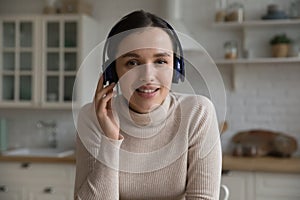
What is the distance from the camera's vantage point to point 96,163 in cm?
112

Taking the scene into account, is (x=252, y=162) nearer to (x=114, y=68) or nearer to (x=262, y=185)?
(x=262, y=185)

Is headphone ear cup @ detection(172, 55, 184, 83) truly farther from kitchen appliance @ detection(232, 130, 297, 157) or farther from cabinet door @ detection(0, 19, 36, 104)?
cabinet door @ detection(0, 19, 36, 104)

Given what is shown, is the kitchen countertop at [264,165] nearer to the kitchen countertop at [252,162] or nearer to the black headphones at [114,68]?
the kitchen countertop at [252,162]

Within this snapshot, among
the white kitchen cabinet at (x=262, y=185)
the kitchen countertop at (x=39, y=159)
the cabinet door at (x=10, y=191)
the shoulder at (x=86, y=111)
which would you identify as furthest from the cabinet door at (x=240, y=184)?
the shoulder at (x=86, y=111)

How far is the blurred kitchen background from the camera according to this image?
3186mm

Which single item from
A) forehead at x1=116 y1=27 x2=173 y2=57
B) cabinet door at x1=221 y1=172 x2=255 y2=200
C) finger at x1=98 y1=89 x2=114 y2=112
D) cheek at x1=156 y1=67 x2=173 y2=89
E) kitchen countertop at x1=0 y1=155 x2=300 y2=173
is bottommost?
cabinet door at x1=221 y1=172 x2=255 y2=200

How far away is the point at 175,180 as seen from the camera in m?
1.13

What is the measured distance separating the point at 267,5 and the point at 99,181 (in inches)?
102

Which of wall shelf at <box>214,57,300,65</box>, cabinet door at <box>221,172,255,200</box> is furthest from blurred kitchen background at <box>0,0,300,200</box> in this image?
cabinet door at <box>221,172,255,200</box>

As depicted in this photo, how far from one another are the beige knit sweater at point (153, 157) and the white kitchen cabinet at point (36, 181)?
2.01 m

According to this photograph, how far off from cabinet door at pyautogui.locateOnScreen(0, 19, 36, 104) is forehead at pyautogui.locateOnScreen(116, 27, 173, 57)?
102 inches

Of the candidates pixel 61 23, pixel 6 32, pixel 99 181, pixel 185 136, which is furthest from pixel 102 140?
pixel 6 32

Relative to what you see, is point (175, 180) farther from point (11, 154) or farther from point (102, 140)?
point (11, 154)

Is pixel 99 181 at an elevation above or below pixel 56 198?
above
